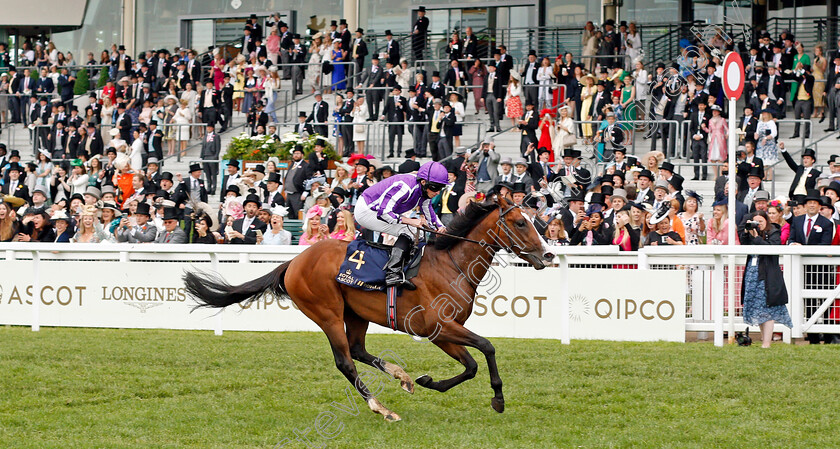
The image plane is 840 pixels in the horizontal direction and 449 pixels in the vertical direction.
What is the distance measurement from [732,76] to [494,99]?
8.59m

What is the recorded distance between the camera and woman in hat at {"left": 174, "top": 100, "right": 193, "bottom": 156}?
21.8 meters

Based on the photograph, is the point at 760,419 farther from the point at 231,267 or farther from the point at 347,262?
the point at 231,267

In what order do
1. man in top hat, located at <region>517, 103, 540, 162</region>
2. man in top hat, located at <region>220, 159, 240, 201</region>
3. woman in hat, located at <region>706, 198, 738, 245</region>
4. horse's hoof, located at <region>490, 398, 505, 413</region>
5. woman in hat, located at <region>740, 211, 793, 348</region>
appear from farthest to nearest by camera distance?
man in top hat, located at <region>220, 159, 240, 201</region> → man in top hat, located at <region>517, 103, 540, 162</region> → woman in hat, located at <region>706, 198, 738, 245</region> → woman in hat, located at <region>740, 211, 793, 348</region> → horse's hoof, located at <region>490, 398, 505, 413</region>

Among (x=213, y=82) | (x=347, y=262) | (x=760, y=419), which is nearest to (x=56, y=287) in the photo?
(x=347, y=262)

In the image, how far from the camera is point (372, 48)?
25109 millimetres

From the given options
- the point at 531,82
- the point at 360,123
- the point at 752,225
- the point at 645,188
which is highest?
the point at 531,82

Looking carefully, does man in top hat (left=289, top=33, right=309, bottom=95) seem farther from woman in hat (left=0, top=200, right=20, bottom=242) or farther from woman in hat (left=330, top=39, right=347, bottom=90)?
woman in hat (left=0, top=200, right=20, bottom=242)

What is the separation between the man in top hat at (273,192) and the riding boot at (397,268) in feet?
28.6

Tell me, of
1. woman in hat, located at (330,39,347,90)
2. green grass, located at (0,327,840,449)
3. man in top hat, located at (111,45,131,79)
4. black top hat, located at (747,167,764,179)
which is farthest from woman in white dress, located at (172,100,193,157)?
black top hat, located at (747,167,764,179)

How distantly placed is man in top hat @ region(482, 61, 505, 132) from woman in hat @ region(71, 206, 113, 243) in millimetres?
7877

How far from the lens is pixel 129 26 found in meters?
28.5

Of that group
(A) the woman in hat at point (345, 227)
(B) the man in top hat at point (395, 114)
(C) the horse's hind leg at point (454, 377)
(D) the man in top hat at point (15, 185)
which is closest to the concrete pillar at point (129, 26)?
(D) the man in top hat at point (15, 185)

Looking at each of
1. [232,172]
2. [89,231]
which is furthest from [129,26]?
[89,231]

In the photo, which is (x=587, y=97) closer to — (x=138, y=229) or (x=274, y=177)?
(x=274, y=177)
